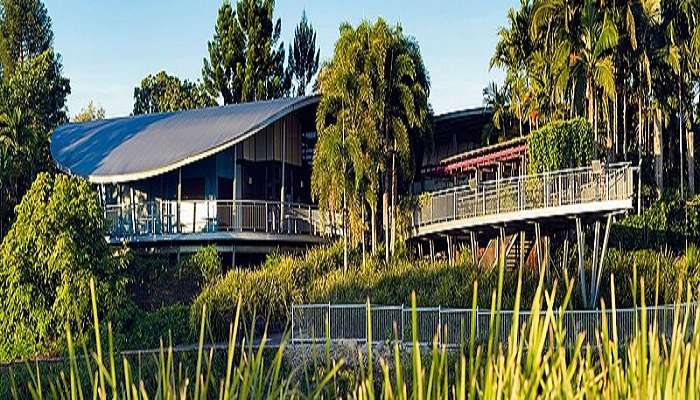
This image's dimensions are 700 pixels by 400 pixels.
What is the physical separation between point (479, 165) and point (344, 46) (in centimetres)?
447

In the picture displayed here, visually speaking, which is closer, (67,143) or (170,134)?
(170,134)

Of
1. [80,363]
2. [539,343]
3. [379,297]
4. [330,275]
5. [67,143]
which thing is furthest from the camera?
[67,143]

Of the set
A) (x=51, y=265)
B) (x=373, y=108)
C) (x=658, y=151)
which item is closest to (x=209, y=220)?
(x=373, y=108)

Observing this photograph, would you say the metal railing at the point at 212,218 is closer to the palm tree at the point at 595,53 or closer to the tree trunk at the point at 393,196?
the tree trunk at the point at 393,196

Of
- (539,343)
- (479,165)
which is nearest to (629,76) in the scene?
(479,165)

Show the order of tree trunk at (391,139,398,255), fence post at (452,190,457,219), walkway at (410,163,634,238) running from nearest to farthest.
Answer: walkway at (410,163,634,238)
fence post at (452,190,457,219)
tree trunk at (391,139,398,255)

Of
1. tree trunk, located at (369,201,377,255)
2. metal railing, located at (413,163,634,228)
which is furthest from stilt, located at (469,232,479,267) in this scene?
tree trunk, located at (369,201,377,255)

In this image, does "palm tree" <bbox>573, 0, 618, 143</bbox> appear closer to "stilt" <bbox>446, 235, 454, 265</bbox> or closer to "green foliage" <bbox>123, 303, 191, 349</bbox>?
"stilt" <bbox>446, 235, 454, 265</bbox>

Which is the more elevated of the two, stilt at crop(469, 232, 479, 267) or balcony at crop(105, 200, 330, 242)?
balcony at crop(105, 200, 330, 242)

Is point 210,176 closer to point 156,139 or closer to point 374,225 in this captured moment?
point 156,139

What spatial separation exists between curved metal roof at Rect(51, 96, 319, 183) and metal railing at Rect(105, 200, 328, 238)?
102 centimetres

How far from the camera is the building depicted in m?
27.4

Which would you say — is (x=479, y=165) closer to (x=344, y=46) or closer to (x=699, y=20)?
(x=344, y=46)

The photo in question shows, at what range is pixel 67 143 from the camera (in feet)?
106
